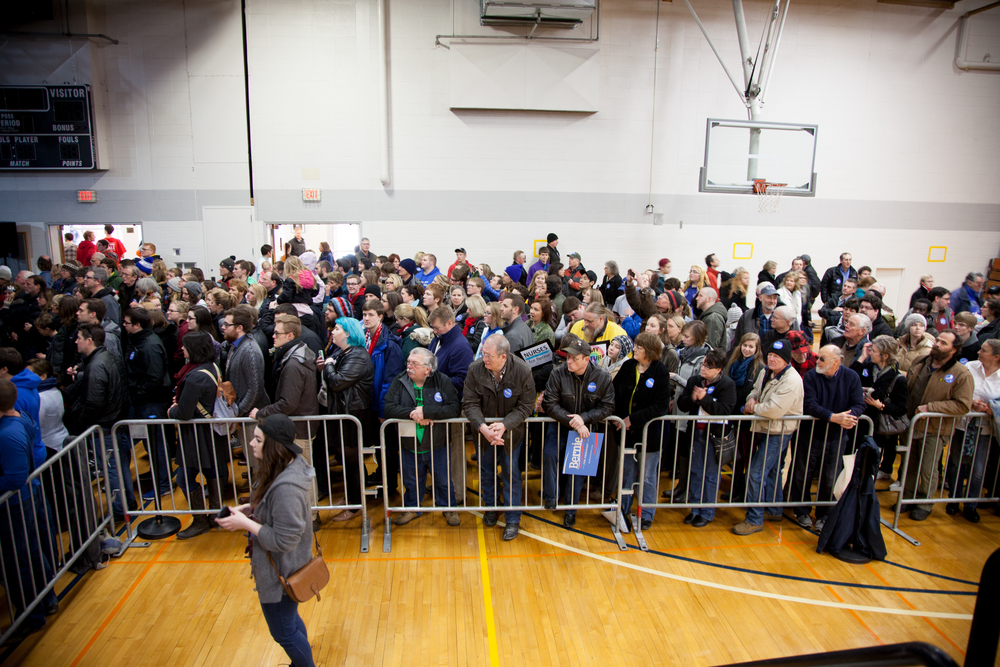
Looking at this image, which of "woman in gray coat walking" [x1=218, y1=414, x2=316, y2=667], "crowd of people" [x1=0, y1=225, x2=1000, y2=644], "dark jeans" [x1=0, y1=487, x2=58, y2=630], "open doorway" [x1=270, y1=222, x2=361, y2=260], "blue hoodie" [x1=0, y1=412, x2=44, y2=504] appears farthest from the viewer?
"open doorway" [x1=270, y1=222, x2=361, y2=260]

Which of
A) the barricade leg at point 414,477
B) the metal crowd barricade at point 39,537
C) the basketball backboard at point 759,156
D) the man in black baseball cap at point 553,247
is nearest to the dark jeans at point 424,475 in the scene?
the barricade leg at point 414,477

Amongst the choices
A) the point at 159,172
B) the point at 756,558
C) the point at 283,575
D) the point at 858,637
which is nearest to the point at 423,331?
the point at 283,575

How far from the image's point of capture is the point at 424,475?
16.9 feet

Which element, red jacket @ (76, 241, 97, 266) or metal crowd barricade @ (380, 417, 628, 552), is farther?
red jacket @ (76, 241, 97, 266)

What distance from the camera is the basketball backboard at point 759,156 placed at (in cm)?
1029

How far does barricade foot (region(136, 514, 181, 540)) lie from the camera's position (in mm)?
4969

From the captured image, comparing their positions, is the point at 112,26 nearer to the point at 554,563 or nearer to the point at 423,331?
→ the point at 423,331

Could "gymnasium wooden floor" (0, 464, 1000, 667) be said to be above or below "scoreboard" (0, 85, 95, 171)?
below

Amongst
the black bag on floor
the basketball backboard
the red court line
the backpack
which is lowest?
the red court line

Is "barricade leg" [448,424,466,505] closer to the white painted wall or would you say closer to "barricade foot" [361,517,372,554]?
"barricade foot" [361,517,372,554]

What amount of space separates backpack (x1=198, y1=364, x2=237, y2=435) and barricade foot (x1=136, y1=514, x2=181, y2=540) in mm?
925

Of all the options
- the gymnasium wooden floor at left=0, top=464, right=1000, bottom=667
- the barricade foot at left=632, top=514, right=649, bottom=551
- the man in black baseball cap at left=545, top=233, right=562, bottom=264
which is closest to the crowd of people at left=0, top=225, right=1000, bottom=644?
the barricade foot at left=632, top=514, right=649, bottom=551

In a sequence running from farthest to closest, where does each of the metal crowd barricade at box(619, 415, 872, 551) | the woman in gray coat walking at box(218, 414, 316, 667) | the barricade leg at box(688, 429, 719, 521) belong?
the barricade leg at box(688, 429, 719, 521)
the metal crowd barricade at box(619, 415, 872, 551)
the woman in gray coat walking at box(218, 414, 316, 667)

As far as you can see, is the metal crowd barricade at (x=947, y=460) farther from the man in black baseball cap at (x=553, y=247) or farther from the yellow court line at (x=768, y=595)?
the man in black baseball cap at (x=553, y=247)
